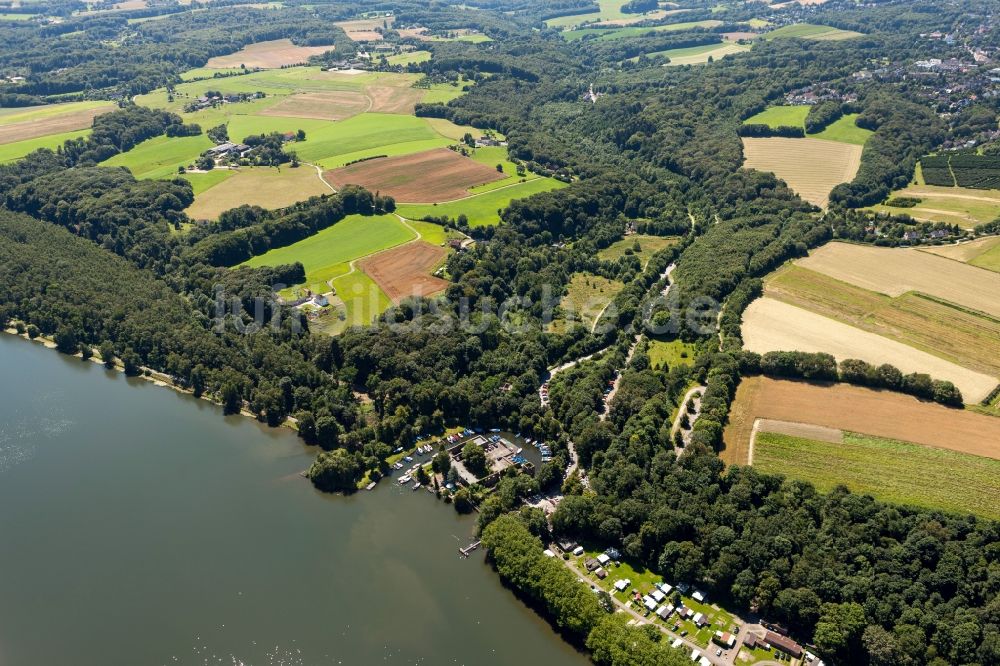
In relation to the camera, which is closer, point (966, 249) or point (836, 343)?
point (836, 343)

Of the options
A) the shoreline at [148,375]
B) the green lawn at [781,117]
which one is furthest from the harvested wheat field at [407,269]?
the green lawn at [781,117]

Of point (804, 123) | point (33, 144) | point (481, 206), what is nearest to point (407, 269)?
point (481, 206)

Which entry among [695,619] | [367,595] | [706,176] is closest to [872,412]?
[695,619]

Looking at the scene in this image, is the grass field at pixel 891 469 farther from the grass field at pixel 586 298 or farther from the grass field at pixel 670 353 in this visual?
the grass field at pixel 586 298

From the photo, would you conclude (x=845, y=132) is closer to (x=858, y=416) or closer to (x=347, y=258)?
(x=858, y=416)

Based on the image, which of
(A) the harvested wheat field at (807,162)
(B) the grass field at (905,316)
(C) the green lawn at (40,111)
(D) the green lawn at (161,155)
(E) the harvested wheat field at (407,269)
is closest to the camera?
(B) the grass field at (905,316)

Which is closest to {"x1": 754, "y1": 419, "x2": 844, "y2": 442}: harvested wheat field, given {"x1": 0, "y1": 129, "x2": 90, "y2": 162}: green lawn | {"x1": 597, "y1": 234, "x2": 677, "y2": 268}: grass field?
{"x1": 597, "y1": 234, "x2": 677, "y2": 268}: grass field

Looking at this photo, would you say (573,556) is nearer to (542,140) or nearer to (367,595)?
(367,595)
